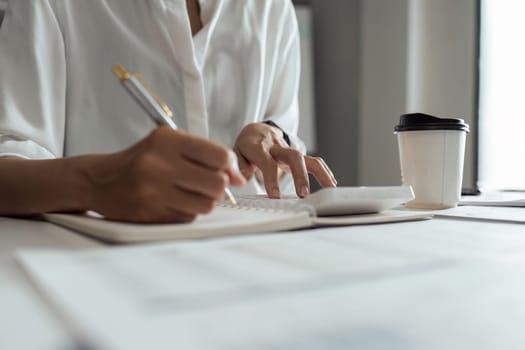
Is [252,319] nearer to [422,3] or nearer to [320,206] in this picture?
[320,206]

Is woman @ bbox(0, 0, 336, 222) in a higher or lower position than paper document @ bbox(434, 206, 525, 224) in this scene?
higher

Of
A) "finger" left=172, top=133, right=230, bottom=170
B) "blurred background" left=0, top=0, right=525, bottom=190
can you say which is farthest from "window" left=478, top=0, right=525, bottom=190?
"finger" left=172, top=133, right=230, bottom=170

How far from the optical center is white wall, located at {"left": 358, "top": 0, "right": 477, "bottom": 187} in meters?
1.91

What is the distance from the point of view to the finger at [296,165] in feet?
1.96

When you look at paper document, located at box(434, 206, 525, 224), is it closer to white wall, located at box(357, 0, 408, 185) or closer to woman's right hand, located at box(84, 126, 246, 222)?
woman's right hand, located at box(84, 126, 246, 222)

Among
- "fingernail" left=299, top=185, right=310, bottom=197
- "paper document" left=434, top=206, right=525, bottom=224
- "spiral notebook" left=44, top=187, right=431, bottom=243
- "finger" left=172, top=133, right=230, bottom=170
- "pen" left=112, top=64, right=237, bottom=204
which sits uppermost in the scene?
"pen" left=112, top=64, right=237, bottom=204

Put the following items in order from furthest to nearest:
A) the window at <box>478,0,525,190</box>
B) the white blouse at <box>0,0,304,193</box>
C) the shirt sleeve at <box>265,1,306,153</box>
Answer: the window at <box>478,0,525,190</box> < the shirt sleeve at <box>265,1,306,153</box> < the white blouse at <box>0,0,304,193</box>

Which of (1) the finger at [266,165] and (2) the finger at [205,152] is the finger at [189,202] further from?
(1) the finger at [266,165]

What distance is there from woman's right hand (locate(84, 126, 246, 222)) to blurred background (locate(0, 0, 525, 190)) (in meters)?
1.64

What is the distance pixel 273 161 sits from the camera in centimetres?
67

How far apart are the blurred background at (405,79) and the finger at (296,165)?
1365 millimetres

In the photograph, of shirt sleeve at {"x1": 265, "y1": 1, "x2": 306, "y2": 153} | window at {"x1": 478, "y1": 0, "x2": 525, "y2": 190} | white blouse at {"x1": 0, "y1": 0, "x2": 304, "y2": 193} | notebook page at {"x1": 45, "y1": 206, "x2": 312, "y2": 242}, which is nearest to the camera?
notebook page at {"x1": 45, "y1": 206, "x2": 312, "y2": 242}

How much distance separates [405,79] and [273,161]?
1.47 metres

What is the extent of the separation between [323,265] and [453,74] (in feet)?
6.24
